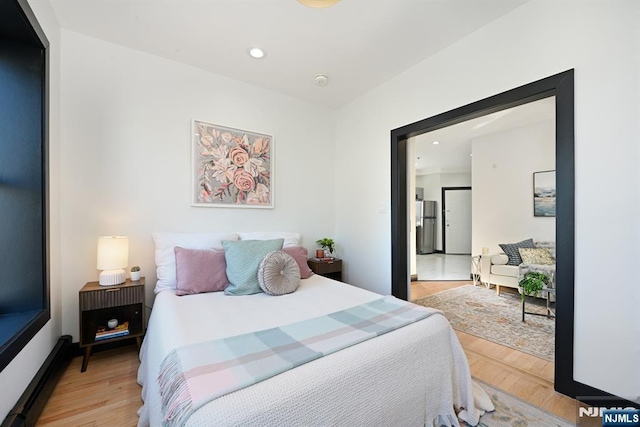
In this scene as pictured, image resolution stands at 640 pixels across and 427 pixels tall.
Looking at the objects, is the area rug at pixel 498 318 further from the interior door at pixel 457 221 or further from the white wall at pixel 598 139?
the interior door at pixel 457 221

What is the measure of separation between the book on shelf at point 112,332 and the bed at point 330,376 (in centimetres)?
53

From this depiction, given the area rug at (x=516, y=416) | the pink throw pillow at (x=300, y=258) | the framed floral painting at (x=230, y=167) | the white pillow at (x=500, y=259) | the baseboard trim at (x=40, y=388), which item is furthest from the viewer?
the white pillow at (x=500, y=259)

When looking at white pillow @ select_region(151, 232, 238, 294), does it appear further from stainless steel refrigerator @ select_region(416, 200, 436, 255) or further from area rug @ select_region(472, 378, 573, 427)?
stainless steel refrigerator @ select_region(416, 200, 436, 255)

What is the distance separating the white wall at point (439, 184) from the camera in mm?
8227

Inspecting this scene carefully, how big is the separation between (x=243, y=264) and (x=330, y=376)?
1.36 m

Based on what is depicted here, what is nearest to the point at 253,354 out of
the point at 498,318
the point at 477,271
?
the point at 498,318

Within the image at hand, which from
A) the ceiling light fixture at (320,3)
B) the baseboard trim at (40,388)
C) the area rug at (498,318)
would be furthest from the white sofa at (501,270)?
the baseboard trim at (40,388)

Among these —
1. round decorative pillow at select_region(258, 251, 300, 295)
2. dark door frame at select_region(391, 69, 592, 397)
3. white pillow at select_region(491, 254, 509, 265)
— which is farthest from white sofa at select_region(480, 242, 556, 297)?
round decorative pillow at select_region(258, 251, 300, 295)

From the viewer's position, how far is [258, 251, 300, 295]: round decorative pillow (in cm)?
210

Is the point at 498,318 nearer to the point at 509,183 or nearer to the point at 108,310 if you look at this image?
the point at 509,183

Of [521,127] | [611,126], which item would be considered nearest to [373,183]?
[611,126]

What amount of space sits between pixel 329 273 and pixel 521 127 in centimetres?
422

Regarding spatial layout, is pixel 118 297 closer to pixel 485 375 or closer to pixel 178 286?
pixel 178 286

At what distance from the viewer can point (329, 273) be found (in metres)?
3.35
